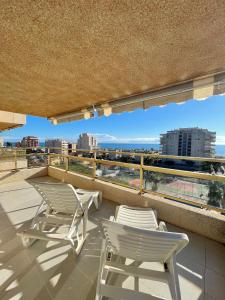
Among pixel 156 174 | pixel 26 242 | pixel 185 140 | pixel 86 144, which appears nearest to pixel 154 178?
pixel 156 174

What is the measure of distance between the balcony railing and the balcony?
4.7 inches

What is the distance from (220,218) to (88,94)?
3060 millimetres

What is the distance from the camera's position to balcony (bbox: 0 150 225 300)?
149 centimetres

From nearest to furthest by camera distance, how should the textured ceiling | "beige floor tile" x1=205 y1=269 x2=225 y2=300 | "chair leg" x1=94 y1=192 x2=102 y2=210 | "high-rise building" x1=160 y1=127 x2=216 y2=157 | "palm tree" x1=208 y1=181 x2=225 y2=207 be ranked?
1. the textured ceiling
2. "beige floor tile" x1=205 y1=269 x2=225 y2=300
3. "palm tree" x1=208 y1=181 x2=225 y2=207
4. "chair leg" x1=94 y1=192 x2=102 y2=210
5. "high-rise building" x1=160 y1=127 x2=216 y2=157

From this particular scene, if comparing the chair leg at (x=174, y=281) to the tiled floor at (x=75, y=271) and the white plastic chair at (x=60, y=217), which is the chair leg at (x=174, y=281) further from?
the white plastic chair at (x=60, y=217)

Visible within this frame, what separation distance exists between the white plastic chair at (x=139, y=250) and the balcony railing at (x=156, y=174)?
4.60ft

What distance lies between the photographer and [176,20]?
130 cm

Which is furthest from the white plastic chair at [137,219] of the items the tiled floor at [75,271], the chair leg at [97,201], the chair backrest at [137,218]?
the chair leg at [97,201]

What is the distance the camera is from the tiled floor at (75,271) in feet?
4.81

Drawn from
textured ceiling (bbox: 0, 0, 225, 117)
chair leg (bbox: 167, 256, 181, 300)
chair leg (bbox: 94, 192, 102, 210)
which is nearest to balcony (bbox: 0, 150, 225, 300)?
chair leg (bbox: 94, 192, 102, 210)

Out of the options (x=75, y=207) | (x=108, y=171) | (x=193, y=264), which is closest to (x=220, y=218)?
(x=193, y=264)

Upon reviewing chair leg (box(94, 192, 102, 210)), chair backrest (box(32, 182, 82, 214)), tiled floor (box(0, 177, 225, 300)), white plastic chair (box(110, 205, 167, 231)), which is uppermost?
chair backrest (box(32, 182, 82, 214))

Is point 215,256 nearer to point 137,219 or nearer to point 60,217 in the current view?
point 137,219

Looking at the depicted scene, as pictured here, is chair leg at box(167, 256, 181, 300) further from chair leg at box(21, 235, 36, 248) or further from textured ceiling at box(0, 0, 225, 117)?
textured ceiling at box(0, 0, 225, 117)
